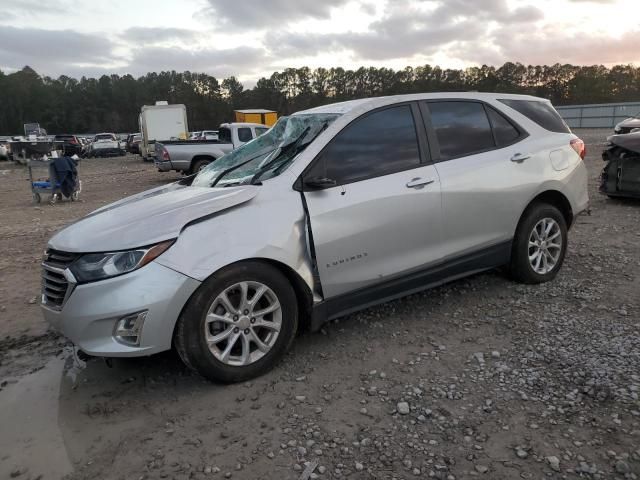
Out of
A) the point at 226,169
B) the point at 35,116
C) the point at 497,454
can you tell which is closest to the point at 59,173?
the point at 226,169

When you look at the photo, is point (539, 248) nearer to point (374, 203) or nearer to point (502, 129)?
point (502, 129)

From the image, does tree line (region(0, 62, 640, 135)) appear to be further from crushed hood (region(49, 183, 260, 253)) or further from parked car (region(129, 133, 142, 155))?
crushed hood (region(49, 183, 260, 253))

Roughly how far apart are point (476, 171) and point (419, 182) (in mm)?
640

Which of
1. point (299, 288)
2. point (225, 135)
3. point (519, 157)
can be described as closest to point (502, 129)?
point (519, 157)

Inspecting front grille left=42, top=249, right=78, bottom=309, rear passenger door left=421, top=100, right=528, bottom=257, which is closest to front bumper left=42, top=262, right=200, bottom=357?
front grille left=42, top=249, right=78, bottom=309

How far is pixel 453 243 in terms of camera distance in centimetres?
409

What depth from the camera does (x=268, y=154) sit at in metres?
3.99

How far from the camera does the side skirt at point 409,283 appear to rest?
11.7ft

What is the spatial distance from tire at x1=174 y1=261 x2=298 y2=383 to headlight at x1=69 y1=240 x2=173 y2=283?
1.14 feet

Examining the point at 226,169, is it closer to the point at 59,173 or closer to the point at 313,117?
the point at 313,117

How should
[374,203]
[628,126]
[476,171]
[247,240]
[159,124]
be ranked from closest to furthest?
A: [247,240]
[374,203]
[476,171]
[628,126]
[159,124]

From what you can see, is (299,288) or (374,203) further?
(374,203)

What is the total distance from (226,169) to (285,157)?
64cm

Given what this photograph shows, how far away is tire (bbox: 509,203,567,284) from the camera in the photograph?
4.55 m
